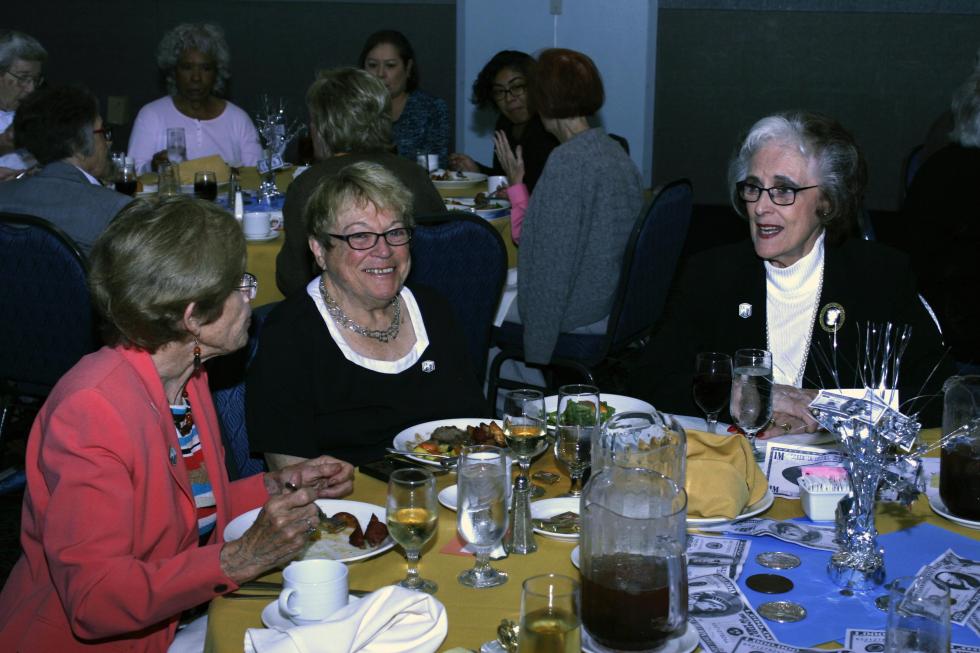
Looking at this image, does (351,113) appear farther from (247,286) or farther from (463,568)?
(463,568)

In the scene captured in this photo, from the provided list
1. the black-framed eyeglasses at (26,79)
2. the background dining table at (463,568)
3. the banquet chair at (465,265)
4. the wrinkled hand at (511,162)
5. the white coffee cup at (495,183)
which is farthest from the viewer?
the black-framed eyeglasses at (26,79)

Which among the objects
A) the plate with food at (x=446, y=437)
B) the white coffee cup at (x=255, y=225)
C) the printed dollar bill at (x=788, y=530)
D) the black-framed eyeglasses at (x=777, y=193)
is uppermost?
the black-framed eyeglasses at (x=777, y=193)

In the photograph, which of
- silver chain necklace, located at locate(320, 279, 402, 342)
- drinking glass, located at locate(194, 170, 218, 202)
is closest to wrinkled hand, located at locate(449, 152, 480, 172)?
drinking glass, located at locate(194, 170, 218, 202)

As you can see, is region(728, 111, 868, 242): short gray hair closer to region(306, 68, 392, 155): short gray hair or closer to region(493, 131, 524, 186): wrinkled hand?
region(306, 68, 392, 155): short gray hair

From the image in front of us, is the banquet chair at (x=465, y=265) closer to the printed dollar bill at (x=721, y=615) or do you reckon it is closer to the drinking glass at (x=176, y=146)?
the printed dollar bill at (x=721, y=615)

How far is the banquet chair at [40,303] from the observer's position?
11.2 feet

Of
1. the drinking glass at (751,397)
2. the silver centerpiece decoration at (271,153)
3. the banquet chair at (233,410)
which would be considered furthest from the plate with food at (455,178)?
the drinking glass at (751,397)

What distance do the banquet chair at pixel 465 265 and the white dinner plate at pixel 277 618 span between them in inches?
68.2

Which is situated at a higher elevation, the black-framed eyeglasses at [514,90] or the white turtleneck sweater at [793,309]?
the black-framed eyeglasses at [514,90]

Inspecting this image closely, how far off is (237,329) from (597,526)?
963 millimetres

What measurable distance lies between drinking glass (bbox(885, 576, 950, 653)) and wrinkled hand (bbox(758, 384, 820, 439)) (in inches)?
38.9

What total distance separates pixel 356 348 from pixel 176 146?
310cm

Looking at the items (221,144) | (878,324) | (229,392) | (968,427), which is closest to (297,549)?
(229,392)

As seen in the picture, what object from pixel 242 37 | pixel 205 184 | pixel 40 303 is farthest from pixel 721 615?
pixel 242 37
